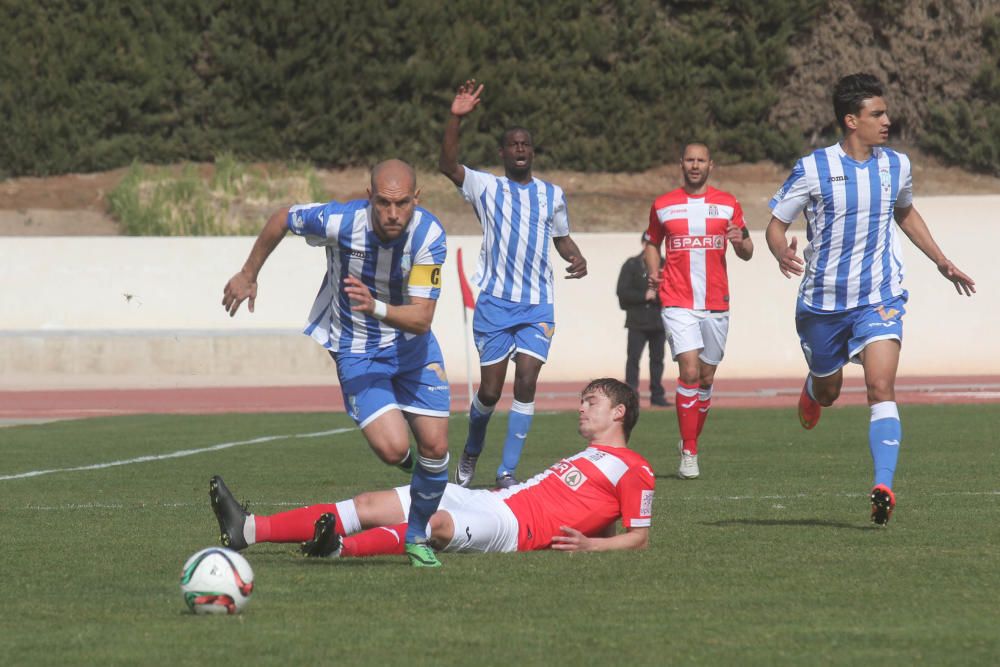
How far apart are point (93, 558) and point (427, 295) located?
6.42 feet

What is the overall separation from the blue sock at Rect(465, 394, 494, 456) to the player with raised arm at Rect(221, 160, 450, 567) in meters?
3.23

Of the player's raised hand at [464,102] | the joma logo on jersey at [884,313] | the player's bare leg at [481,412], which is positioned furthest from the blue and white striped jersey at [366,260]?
the player's bare leg at [481,412]

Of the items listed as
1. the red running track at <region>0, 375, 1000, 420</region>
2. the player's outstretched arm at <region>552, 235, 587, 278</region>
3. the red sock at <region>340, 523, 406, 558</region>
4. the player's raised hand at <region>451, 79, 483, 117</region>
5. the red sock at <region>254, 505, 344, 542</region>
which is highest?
the player's raised hand at <region>451, 79, 483, 117</region>

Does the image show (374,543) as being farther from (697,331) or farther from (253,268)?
(697,331)

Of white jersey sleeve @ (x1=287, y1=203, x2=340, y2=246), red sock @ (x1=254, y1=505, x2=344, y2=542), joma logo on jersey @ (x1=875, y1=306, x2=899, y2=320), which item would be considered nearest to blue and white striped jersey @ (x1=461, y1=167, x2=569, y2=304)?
joma logo on jersey @ (x1=875, y1=306, x2=899, y2=320)

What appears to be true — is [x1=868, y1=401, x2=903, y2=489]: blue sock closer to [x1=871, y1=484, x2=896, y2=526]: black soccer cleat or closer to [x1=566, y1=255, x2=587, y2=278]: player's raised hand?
[x1=871, y1=484, x2=896, y2=526]: black soccer cleat

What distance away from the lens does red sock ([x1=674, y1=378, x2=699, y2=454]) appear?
11797 mm

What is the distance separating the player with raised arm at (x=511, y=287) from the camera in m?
11.3

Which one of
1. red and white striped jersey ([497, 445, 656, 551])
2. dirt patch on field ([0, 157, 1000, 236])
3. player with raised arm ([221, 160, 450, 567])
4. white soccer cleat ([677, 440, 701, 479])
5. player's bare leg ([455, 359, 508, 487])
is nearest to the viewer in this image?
player with raised arm ([221, 160, 450, 567])

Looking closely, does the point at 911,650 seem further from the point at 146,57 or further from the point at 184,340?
the point at 146,57

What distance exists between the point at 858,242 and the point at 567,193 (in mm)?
27700

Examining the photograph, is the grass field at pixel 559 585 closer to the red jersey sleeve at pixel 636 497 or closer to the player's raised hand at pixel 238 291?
the red jersey sleeve at pixel 636 497

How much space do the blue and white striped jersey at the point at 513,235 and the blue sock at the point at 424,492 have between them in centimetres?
427

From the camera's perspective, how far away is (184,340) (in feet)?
86.0
